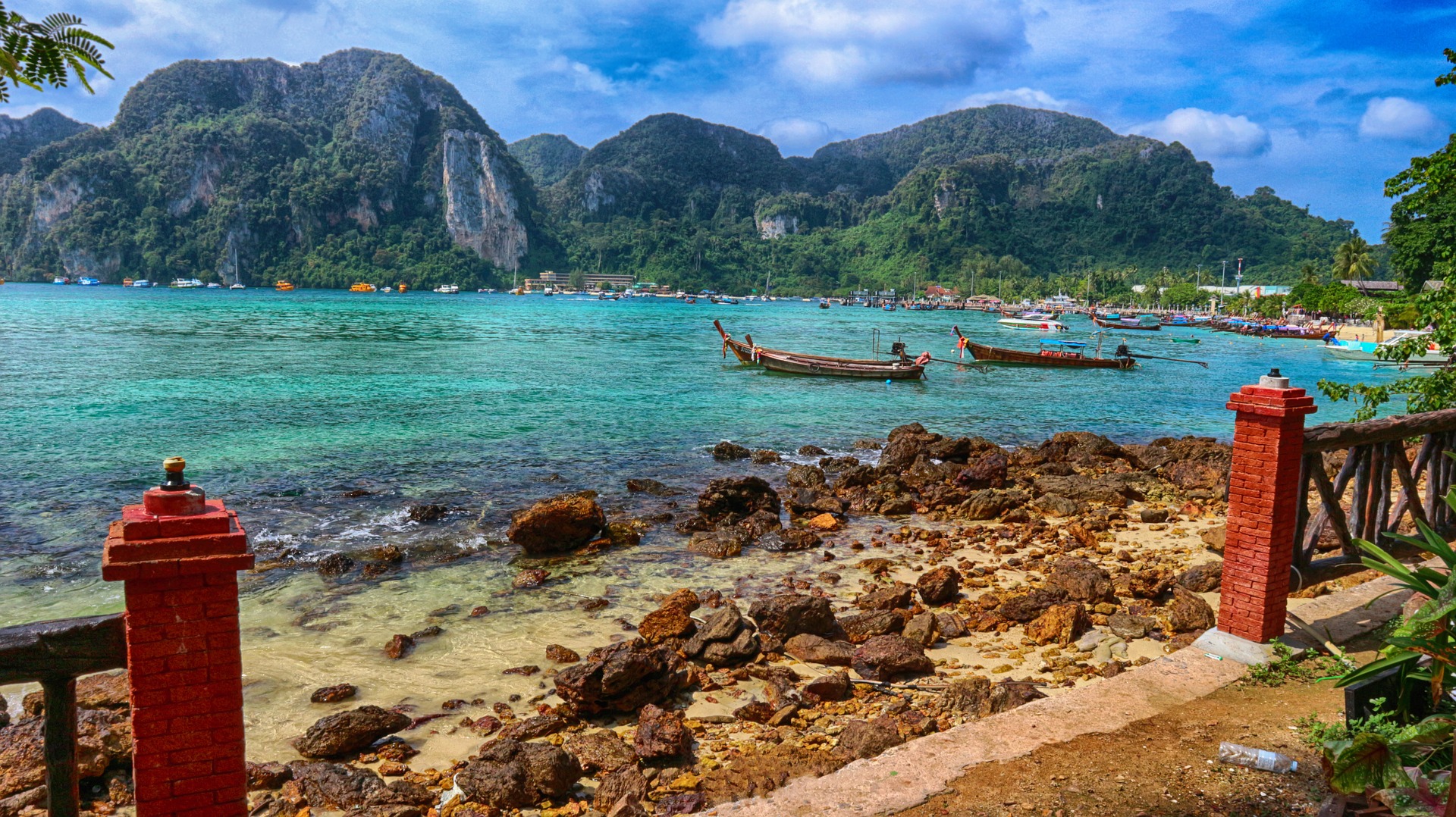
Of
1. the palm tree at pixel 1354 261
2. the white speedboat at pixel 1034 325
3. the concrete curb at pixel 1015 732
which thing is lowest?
the concrete curb at pixel 1015 732

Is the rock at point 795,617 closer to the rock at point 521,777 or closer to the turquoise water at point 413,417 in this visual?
the rock at point 521,777

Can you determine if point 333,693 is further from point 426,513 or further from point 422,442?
point 422,442

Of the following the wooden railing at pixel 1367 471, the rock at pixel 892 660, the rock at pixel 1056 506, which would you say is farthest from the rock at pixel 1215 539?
the rock at pixel 892 660

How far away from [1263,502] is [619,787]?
5.28 metres

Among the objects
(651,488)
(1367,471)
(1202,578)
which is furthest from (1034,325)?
(1367,471)

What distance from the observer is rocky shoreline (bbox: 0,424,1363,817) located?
5.63 metres

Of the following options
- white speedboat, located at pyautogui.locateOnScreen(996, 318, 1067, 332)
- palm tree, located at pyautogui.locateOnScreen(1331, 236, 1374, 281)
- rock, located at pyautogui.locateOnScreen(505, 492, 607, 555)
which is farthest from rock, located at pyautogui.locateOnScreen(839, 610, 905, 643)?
palm tree, located at pyautogui.locateOnScreen(1331, 236, 1374, 281)

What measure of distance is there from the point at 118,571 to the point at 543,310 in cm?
11937

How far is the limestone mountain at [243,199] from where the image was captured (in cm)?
15362

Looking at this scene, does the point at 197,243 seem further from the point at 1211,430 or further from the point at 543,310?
the point at 1211,430

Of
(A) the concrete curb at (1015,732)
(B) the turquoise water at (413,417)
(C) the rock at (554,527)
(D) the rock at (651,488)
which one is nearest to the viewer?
(A) the concrete curb at (1015,732)

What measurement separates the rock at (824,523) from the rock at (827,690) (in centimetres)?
605

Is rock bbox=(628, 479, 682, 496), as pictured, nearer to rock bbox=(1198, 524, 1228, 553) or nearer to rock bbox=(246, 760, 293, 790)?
rock bbox=(1198, 524, 1228, 553)

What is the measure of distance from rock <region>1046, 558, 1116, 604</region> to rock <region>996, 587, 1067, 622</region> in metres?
0.18
